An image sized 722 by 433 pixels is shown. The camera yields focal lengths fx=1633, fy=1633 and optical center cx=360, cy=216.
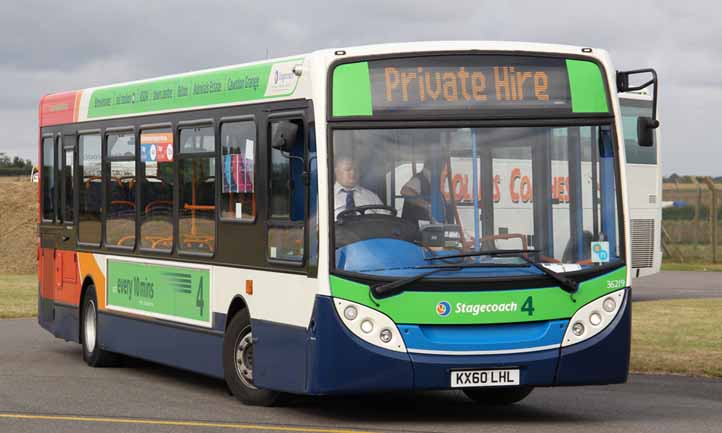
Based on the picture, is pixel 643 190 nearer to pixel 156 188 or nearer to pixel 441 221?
pixel 156 188

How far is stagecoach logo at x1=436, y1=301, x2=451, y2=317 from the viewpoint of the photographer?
11.5 metres

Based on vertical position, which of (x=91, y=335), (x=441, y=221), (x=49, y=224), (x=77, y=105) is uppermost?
(x=77, y=105)

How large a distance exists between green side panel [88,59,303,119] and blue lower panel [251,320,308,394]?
1827mm

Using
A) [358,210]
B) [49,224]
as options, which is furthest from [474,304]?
[49,224]

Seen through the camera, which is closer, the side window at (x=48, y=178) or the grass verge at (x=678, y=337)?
the grass verge at (x=678, y=337)

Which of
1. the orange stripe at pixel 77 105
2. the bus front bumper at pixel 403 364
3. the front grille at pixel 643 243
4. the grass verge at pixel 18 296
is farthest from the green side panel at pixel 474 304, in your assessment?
the front grille at pixel 643 243

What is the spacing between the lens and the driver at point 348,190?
11680mm

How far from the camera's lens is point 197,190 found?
1452 centimetres

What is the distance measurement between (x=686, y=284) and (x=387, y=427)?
2315cm

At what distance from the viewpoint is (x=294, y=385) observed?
1205 cm

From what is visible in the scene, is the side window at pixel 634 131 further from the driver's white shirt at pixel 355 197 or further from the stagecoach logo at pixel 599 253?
the driver's white shirt at pixel 355 197

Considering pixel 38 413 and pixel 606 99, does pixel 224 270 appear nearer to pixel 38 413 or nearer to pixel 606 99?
pixel 38 413

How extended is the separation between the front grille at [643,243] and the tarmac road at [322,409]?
1337 cm

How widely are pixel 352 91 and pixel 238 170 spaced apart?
2.12 m
